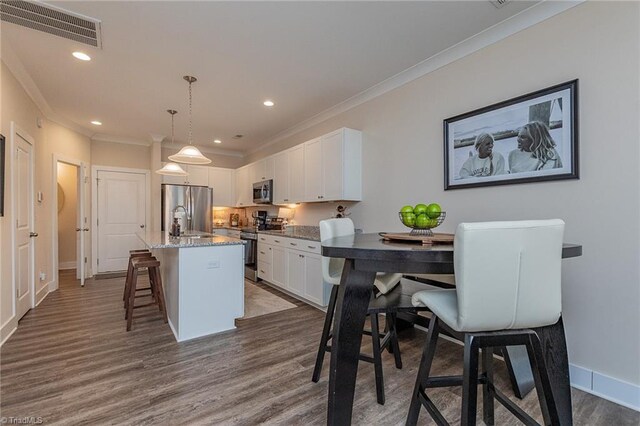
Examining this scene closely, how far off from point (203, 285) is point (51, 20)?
2456 millimetres

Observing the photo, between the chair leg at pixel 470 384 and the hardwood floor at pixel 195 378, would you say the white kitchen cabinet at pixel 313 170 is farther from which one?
the chair leg at pixel 470 384

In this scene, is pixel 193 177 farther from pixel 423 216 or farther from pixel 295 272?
pixel 423 216

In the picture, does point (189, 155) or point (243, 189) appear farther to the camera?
point (243, 189)

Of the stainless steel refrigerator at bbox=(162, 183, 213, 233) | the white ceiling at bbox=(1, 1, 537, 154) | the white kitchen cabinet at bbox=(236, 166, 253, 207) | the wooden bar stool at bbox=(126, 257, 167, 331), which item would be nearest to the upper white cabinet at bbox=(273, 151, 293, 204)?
the white ceiling at bbox=(1, 1, 537, 154)

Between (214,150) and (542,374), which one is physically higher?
(214,150)

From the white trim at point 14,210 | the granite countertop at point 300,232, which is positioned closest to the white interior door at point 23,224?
the white trim at point 14,210

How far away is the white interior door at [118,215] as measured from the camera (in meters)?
5.62

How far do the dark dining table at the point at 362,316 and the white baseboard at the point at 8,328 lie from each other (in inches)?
123

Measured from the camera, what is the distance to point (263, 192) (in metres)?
5.39

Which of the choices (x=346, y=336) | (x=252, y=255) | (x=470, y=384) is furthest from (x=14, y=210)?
(x=470, y=384)

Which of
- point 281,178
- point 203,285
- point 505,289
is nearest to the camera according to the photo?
point 505,289

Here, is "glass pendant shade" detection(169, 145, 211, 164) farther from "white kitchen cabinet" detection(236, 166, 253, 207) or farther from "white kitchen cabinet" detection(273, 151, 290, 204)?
"white kitchen cabinet" detection(236, 166, 253, 207)

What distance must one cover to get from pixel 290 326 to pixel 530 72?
309cm

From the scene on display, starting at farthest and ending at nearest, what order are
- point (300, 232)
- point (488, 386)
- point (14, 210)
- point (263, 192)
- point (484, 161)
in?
point (263, 192) → point (300, 232) → point (14, 210) → point (484, 161) → point (488, 386)
